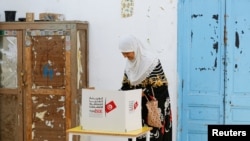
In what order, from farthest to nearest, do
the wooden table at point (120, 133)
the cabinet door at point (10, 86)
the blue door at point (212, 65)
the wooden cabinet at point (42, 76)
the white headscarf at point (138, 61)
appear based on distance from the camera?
the cabinet door at point (10, 86) < the wooden cabinet at point (42, 76) < the blue door at point (212, 65) < the white headscarf at point (138, 61) < the wooden table at point (120, 133)

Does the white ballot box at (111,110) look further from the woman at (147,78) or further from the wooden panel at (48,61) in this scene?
the wooden panel at (48,61)

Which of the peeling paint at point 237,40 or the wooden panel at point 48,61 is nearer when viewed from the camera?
the peeling paint at point 237,40

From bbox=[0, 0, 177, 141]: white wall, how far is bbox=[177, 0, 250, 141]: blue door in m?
0.10

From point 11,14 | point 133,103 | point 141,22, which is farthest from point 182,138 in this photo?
point 11,14

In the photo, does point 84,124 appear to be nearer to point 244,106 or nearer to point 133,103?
point 133,103

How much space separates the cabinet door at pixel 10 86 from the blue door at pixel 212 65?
1.68 meters

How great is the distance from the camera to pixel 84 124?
3455 mm

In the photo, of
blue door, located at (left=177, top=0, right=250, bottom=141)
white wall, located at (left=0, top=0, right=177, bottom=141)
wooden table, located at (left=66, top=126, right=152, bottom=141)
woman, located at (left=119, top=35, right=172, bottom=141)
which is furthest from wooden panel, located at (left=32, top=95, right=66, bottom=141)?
wooden table, located at (left=66, top=126, right=152, bottom=141)

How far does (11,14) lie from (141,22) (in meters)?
1.41

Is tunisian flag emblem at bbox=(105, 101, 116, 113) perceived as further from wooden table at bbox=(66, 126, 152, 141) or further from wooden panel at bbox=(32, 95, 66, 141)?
wooden panel at bbox=(32, 95, 66, 141)

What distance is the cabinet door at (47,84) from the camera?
4855 millimetres

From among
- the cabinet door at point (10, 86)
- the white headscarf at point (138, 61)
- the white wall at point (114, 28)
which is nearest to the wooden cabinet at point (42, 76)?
the cabinet door at point (10, 86)

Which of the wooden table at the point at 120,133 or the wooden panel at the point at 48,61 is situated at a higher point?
the wooden panel at the point at 48,61

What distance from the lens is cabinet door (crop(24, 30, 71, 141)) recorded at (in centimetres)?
486
